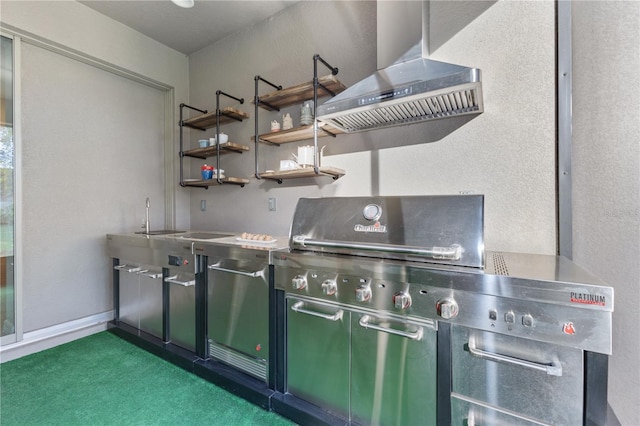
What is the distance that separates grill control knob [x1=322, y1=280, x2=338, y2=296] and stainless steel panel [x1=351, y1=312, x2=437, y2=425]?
0.15 m

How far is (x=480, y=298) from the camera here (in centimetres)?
105

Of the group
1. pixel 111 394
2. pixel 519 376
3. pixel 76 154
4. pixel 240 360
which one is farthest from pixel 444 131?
pixel 76 154

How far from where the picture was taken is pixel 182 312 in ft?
6.85

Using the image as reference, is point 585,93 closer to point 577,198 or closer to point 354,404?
point 577,198

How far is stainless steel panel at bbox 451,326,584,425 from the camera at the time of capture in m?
0.95

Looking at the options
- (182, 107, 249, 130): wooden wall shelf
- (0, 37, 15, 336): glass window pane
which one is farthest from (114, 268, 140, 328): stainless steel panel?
(182, 107, 249, 130): wooden wall shelf

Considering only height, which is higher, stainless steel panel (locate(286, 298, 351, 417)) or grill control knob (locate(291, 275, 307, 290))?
grill control knob (locate(291, 275, 307, 290))

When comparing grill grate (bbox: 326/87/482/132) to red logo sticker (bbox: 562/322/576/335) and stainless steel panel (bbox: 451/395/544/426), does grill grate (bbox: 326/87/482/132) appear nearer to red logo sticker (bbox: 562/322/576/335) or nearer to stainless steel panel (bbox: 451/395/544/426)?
red logo sticker (bbox: 562/322/576/335)

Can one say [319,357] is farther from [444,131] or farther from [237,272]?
[444,131]

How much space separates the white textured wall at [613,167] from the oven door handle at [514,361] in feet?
1.98

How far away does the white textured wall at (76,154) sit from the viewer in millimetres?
2297

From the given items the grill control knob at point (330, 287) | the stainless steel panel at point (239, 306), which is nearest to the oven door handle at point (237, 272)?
the stainless steel panel at point (239, 306)

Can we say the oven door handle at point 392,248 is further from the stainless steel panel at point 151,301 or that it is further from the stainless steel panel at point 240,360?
the stainless steel panel at point 151,301

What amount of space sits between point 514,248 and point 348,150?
1.27m
